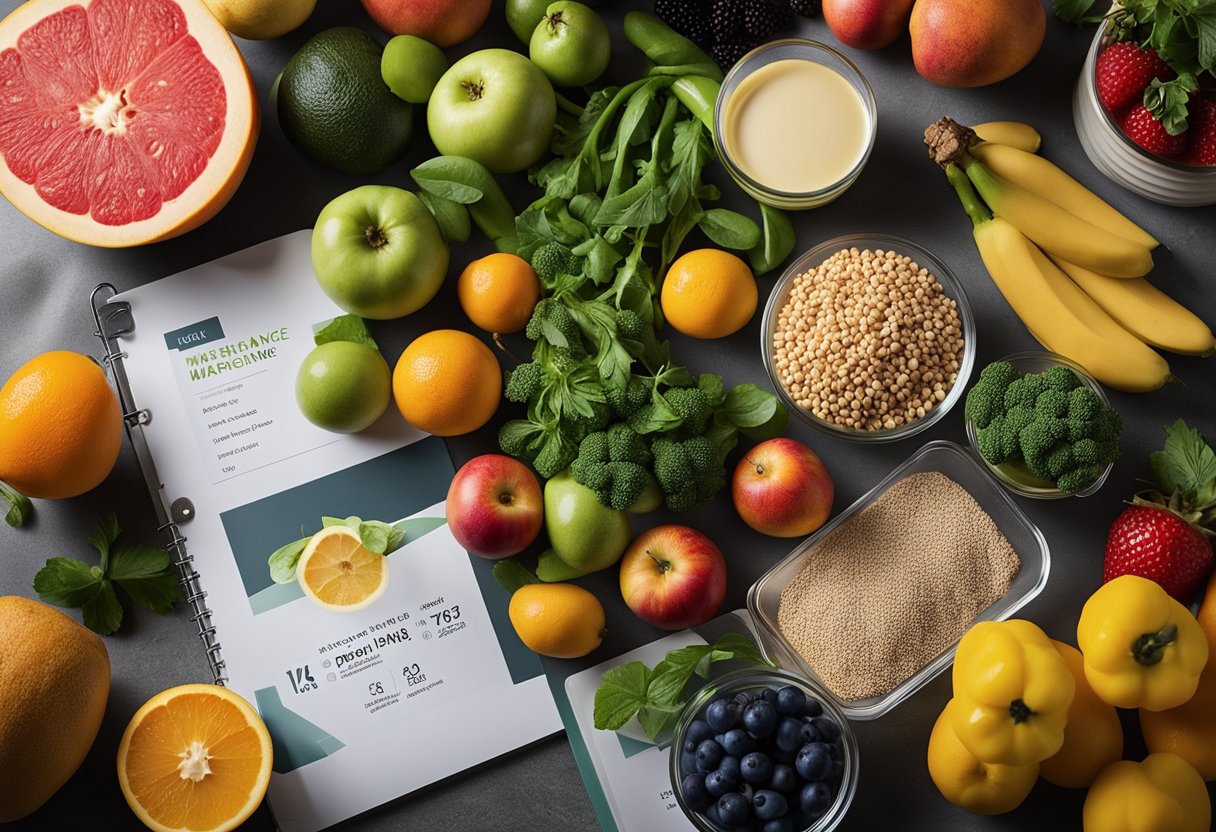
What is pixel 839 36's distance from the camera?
1.38 m

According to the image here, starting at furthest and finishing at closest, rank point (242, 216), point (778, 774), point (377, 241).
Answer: point (242, 216) → point (377, 241) → point (778, 774)

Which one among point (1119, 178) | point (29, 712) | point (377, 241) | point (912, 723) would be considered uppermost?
point (377, 241)

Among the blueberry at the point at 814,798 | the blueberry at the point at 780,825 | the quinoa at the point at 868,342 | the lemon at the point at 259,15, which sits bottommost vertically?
the blueberry at the point at 780,825

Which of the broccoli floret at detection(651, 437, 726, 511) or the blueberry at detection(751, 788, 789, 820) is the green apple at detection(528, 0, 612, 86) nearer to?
the broccoli floret at detection(651, 437, 726, 511)

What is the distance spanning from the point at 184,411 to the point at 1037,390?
3.83 feet

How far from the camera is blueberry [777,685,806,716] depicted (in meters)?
1.18

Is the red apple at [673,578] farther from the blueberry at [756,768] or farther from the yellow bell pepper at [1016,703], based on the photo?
the yellow bell pepper at [1016,703]

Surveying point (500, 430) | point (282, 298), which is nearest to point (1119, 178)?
point (500, 430)

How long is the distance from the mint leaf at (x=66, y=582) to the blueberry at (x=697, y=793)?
33.6 inches

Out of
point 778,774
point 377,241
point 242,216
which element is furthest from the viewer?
point 242,216

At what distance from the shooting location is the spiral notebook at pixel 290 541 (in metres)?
1.34

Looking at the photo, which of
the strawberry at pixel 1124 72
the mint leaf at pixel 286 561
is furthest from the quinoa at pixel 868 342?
the mint leaf at pixel 286 561

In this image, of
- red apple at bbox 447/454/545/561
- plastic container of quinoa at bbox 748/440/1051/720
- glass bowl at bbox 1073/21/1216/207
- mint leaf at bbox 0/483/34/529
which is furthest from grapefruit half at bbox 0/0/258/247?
glass bowl at bbox 1073/21/1216/207

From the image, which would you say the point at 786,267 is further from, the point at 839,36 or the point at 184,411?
the point at 184,411
